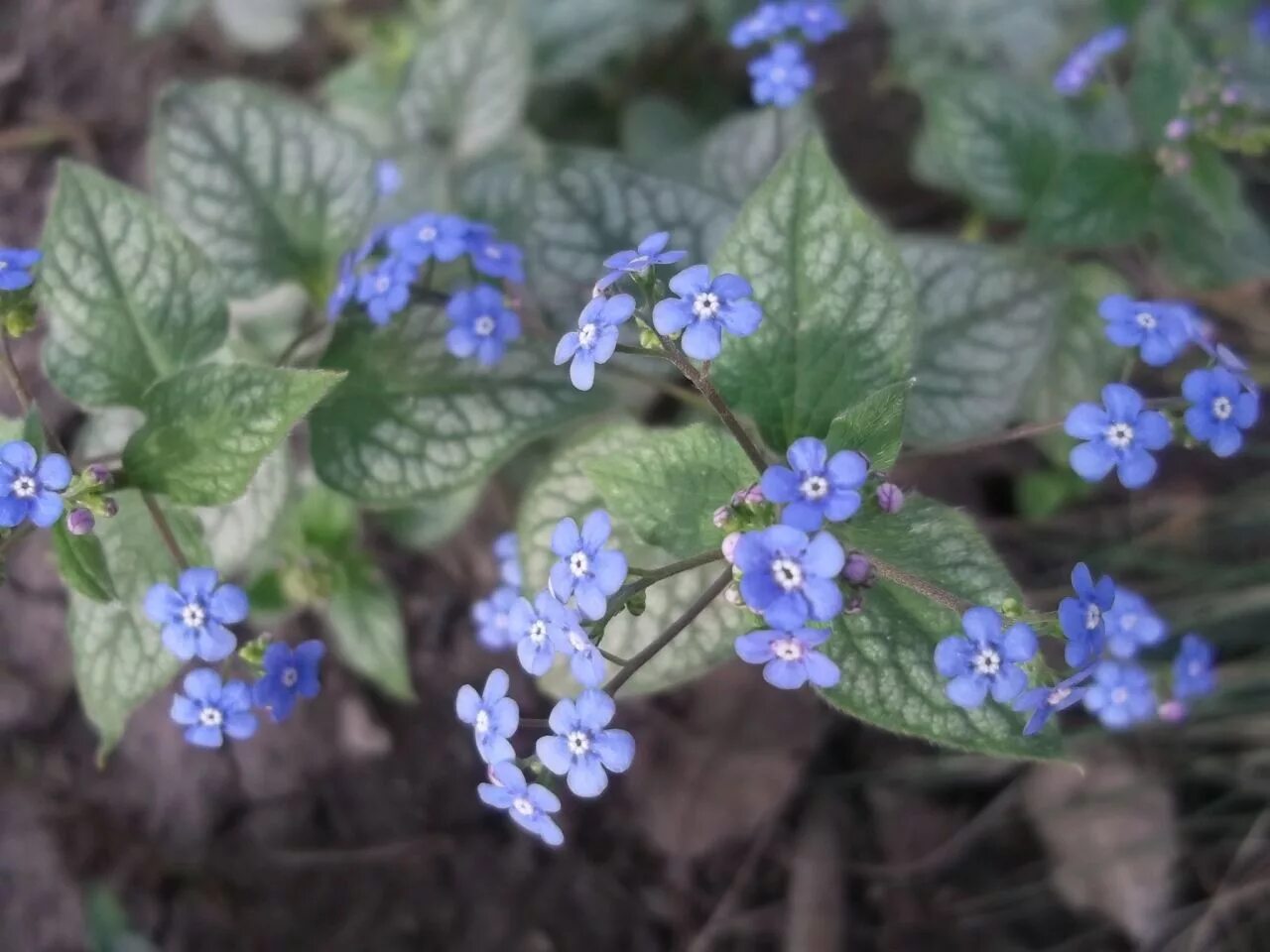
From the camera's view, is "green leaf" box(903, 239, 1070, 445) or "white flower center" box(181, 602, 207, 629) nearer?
"white flower center" box(181, 602, 207, 629)

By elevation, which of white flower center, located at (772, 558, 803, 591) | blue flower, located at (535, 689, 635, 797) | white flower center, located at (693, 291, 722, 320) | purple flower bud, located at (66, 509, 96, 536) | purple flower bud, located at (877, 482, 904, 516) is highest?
white flower center, located at (693, 291, 722, 320)

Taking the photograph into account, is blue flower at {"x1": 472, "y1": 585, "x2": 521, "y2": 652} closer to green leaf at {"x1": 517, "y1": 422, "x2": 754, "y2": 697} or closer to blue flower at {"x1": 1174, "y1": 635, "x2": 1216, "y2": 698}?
green leaf at {"x1": 517, "y1": 422, "x2": 754, "y2": 697}

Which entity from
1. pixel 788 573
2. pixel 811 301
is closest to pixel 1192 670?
pixel 811 301

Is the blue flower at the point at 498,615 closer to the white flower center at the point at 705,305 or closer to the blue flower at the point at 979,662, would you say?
the white flower center at the point at 705,305

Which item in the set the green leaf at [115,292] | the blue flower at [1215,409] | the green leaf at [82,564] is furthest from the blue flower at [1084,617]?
the green leaf at [115,292]

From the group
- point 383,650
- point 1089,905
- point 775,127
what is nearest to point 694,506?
point 383,650

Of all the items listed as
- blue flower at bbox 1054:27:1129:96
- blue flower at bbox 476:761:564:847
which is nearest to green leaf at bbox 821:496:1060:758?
blue flower at bbox 476:761:564:847
